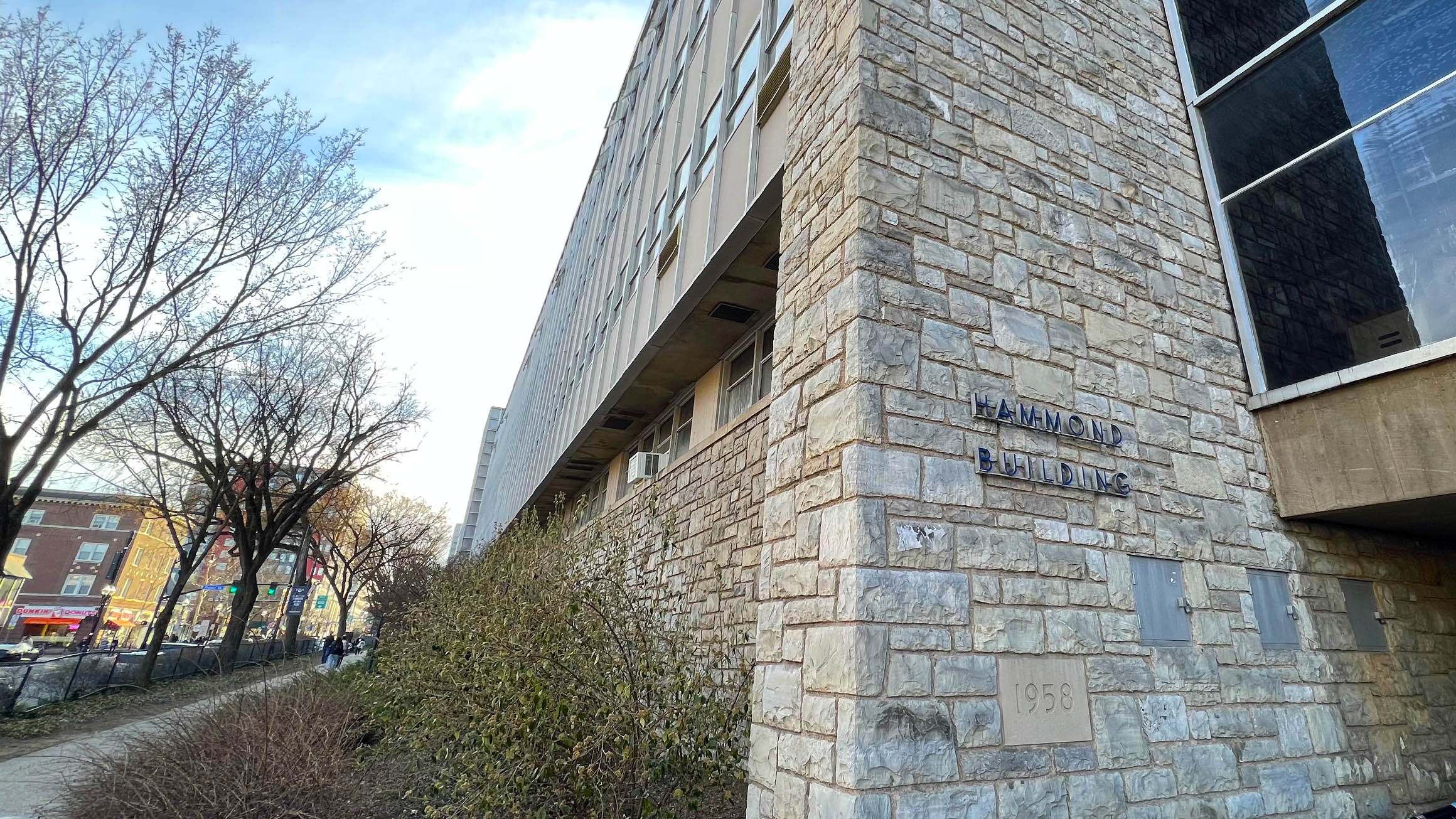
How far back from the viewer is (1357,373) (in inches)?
186

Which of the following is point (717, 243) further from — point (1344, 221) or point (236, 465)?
point (236, 465)

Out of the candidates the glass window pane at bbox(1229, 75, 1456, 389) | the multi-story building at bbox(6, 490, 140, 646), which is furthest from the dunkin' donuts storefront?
the glass window pane at bbox(1229, 75, 1456, 389)

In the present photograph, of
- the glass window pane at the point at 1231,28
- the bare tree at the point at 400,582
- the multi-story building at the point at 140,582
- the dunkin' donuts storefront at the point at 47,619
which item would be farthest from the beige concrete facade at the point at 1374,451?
the dunkin' donuts storefront at the point at 47,619

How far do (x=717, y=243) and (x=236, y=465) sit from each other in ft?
59.3

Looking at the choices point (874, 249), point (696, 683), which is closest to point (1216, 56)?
point (874, 249)

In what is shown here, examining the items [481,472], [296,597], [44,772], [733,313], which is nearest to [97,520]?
[481,472]

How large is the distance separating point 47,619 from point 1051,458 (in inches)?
2967

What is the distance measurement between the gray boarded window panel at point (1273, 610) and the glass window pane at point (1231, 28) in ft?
16.1

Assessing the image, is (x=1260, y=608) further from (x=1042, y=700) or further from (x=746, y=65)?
(x=746, y=65)

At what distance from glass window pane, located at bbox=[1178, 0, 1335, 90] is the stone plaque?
6299mm

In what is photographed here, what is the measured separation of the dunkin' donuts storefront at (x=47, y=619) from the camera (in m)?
49.9

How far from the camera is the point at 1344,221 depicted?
5.30 metres

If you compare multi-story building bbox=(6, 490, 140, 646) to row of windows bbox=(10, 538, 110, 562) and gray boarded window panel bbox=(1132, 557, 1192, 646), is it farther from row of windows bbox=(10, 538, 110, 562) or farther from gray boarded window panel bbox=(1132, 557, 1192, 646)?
gray boarded window panel bbox=(1132, 557, 1192, 646)

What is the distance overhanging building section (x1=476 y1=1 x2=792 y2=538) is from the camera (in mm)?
7797
